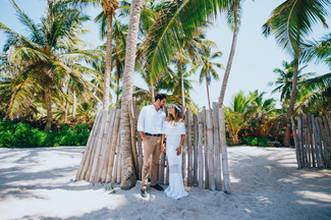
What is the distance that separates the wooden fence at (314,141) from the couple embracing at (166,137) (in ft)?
14.2

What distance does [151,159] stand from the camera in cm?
470

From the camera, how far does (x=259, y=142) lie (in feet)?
56.2

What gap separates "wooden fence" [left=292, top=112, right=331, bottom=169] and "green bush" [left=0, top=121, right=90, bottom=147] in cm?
1237

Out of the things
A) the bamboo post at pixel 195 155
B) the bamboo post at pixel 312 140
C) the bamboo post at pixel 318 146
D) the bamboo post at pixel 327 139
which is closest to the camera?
the bamboo post at pixel 195 155

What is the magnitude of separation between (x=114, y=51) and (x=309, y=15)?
14.0 metres

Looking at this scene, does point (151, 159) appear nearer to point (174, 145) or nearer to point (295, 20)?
point (174, 145)

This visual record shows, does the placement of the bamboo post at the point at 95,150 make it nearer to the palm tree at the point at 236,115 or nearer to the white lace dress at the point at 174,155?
the white lace dress at the point at 174,155

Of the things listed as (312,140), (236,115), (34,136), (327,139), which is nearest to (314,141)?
(312,140)

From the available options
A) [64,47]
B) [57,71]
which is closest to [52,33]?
[64,47]

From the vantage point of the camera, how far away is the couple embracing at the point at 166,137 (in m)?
4.43

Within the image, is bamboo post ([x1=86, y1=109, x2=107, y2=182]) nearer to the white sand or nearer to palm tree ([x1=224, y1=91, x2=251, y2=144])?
the white sand

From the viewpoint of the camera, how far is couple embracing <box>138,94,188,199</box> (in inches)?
175

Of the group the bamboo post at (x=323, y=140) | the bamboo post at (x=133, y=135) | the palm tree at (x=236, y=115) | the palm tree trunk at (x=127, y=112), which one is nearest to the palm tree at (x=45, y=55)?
the palm tree trunk at (x=127, y=112)

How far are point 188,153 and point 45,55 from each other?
1175 cm
